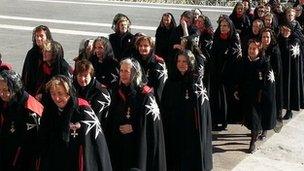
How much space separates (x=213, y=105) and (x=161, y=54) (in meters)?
2.08

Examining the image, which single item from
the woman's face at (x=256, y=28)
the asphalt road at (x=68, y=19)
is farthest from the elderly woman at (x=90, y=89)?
the asphalt road at (x=68, y=19)

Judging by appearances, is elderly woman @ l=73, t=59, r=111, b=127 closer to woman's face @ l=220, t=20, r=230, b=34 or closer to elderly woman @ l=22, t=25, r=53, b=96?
elderly woman @ l=22, t=25, r=53, b=96

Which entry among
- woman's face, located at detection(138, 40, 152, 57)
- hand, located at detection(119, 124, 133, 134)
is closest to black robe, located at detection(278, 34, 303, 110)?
woman's face, located at detection(138, 40, 152, 57)

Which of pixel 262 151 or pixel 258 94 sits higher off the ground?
pixel 258 94

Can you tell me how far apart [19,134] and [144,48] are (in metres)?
2.41

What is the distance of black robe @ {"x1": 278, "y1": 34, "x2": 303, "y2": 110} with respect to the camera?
998cm

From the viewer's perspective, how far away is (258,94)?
8492 millimetres

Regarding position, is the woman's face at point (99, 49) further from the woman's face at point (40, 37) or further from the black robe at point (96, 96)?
the black robe at point (96, 96)

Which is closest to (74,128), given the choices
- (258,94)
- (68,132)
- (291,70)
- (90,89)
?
(68,132)

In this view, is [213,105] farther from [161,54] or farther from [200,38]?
[161,54]

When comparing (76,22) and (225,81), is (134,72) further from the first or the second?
(76,22)

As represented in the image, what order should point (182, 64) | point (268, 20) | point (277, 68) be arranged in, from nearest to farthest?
point (182, 64) < point (277, 68) < point (268, 20)

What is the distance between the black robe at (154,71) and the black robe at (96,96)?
4.22ft

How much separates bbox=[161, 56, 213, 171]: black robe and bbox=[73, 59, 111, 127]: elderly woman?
860mm
